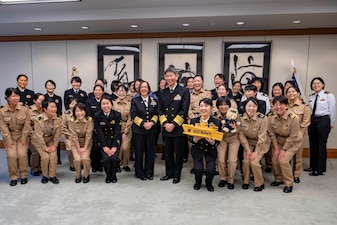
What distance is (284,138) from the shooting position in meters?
3.85

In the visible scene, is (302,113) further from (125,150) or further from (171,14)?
(125,150)

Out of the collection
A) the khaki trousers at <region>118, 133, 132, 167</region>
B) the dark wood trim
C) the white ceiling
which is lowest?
the khaki trousers at <region>118, 133, 132, 167</region>

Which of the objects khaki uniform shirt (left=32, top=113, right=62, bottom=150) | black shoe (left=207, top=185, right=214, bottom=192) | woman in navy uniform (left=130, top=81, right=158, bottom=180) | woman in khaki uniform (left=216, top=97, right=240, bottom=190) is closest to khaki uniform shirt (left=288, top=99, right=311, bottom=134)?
woman in khaki uniform (left=216, top=97, right=240, bottom=190)

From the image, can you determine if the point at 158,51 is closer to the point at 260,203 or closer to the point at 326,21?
the point at 326,21

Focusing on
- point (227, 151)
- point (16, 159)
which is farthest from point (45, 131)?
point (227, 151)

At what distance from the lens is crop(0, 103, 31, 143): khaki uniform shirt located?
392 centimetres

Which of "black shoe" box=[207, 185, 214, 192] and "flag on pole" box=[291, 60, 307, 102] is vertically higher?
"flag on pole" box=[291, 60, 307, 102]

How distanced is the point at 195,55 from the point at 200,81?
141cm

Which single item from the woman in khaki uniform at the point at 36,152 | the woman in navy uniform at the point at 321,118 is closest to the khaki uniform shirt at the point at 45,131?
the woman in khaki uniform at the point at 36,152

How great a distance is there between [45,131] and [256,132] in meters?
3.03

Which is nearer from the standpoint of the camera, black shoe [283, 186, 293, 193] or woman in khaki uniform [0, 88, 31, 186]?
black shoe [283, 186, 293, 193]

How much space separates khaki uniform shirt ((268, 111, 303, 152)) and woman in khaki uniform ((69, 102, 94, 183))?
2.63 metres

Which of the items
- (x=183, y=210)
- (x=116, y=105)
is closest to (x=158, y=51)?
(x=116, y=105)

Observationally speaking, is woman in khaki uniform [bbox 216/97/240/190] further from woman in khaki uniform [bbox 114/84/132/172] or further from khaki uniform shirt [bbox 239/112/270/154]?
woman in khaki uniform [bbox 114/84/132/172]
